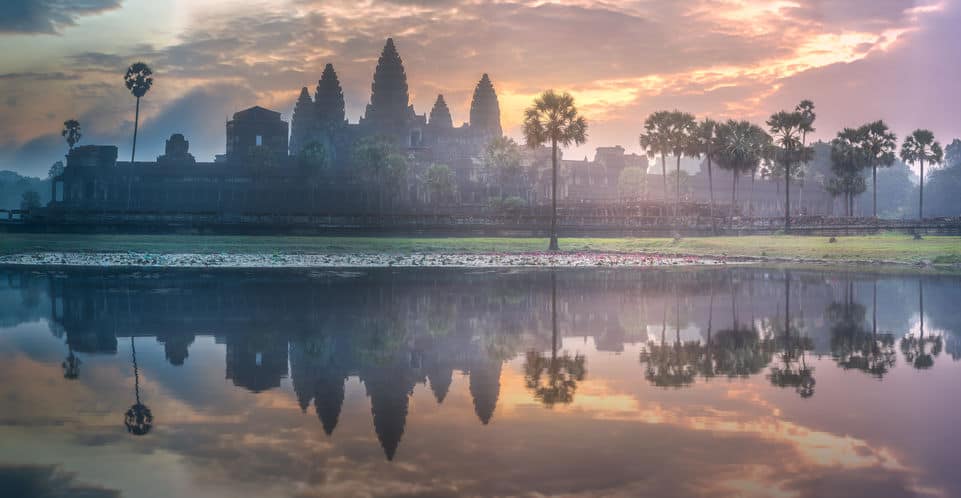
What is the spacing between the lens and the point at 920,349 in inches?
630

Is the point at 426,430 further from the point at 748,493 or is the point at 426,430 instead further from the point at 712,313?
the point at 712,313

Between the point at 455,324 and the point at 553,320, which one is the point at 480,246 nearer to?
the point at 553,320

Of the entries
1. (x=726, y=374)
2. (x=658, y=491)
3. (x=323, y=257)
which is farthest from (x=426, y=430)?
(x=323, y=257)

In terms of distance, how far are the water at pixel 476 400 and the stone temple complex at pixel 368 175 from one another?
77560 millimetres

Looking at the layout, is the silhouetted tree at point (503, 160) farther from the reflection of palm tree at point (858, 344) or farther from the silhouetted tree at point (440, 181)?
the reflection of palm tree at point (858, 344)

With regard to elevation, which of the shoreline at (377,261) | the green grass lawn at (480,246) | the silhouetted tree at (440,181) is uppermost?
the silhouetted tree at (440,181)

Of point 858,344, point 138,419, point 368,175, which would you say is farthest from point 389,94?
point 138,419

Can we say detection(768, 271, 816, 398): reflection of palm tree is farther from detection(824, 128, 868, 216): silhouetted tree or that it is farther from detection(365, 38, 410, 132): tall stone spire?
detection(365, 38, 410, 132): tall stone spire

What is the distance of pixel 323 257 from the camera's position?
156ft

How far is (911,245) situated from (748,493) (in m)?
56.1

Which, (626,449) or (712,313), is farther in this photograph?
(712,313)

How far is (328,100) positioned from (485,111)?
2848cm

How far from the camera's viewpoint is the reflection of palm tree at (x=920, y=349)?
14477 millimetres

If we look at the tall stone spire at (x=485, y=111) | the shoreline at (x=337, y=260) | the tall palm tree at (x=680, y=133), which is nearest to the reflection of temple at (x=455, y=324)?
the shoreline at (x=337, y=260)
